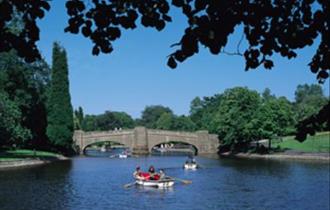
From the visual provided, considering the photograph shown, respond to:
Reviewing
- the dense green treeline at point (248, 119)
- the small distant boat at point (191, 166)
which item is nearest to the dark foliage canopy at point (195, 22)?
the small distant boat at point (191, 166)

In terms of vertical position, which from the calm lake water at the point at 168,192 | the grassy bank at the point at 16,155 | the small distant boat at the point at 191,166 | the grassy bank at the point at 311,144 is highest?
the grassy bank at the point at 311,144

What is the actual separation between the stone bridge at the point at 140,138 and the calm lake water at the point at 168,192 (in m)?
44.4

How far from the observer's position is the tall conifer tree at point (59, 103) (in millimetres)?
77438

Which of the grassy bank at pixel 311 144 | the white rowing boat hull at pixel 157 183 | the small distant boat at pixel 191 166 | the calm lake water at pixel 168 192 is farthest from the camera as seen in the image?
the grassy bank at pixel 311 144

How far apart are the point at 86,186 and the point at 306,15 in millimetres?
35173

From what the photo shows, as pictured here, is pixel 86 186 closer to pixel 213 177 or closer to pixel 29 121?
pixel 213 177

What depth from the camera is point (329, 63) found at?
5711mm

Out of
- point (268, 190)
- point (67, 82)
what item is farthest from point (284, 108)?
point (268, 190)

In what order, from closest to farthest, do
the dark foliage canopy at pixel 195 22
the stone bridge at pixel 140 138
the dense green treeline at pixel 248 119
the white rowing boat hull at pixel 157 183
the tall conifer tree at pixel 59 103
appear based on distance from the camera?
the dark foliage canopy at pixel 195 22, the white rowing boat hull at pixel 157 183, the tall conifer tree at pixel 59 103, the dense green treeline at pixel 248 119, the stone bridge at pixel 140 138

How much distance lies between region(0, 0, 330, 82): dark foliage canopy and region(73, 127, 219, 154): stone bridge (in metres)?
89.6

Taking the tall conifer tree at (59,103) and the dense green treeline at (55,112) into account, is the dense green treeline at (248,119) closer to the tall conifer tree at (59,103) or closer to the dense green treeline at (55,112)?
the dense green treeline at (55,112)

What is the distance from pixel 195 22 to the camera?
193 inches

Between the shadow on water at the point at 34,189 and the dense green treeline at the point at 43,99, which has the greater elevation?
the dense green treeline at the point at 43,99

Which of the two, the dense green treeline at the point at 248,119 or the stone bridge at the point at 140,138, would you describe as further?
the stone bridge at the point at 140,138
